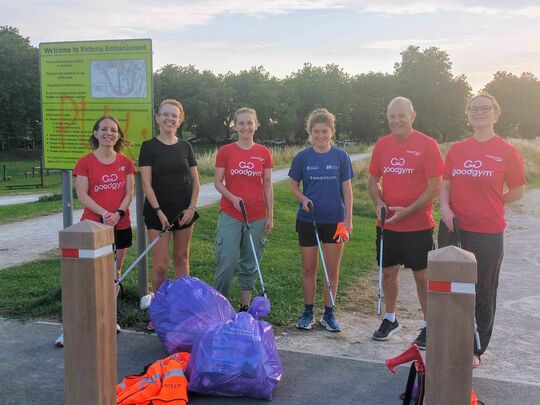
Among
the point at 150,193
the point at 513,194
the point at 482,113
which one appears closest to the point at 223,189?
the point at 150,193

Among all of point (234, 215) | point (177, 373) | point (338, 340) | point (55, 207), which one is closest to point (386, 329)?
point (338, 340)

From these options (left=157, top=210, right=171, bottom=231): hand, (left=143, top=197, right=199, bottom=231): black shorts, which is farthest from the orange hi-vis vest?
(left=143, top=197, right=199, bottom=231): black shorts

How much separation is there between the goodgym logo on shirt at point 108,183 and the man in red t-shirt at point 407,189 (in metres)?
2.16

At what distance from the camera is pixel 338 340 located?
4867 mm

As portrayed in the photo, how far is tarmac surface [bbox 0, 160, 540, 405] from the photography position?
374cm

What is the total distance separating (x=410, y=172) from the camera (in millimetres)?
4574

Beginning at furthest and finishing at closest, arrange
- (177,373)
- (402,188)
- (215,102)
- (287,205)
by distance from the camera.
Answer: (215,102) < (287,205) < (402,188) < (177,373)

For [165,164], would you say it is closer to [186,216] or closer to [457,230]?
[186,216]

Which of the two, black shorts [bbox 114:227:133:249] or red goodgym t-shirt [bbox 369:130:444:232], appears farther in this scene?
black shorts [bbox 114:227:133:249]

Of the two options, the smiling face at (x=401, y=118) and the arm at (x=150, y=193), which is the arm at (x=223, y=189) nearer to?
the arm at (x=150, y=193)

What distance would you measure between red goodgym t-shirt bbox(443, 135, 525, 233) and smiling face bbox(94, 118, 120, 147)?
271 cm

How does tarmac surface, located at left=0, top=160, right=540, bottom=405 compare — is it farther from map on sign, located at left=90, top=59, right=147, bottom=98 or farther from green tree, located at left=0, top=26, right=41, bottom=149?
green tree, located at left=0, top=26, right=41, bottom=149

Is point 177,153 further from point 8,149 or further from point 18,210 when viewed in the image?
point 8,149

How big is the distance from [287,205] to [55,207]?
17.3 ft
